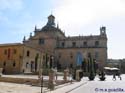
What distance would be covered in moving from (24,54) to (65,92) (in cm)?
3797

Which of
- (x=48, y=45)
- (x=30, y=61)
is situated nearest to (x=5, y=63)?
(x=30, y=61)

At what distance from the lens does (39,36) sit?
254 ft

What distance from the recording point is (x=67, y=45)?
78062mm

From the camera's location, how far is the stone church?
2906 inches

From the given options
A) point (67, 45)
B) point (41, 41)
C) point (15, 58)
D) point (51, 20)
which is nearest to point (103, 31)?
point (67, 45)

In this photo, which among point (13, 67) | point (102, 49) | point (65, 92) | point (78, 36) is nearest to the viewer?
point (65, 92)

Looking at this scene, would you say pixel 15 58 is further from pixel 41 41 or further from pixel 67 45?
pixel 67 45

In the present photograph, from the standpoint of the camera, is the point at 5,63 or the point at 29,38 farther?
the point at 29,38

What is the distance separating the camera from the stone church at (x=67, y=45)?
7381 centimetres

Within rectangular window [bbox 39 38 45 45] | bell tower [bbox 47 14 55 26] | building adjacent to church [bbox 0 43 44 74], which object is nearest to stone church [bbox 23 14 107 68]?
rectangular window [bbox 39 38 45 45]

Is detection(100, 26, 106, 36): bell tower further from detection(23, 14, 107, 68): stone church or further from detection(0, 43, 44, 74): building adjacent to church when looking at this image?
detection(0, 43, 44, 74): building adjacent to church

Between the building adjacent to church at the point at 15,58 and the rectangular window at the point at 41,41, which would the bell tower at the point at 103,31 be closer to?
the rectangular window at the point at 41,41

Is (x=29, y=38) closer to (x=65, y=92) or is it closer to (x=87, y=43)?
(x=87, y=43)

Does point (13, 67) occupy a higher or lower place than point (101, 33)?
lower
